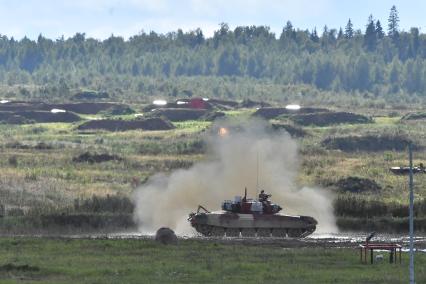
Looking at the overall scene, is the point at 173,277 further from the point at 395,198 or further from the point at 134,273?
the point at 395,198

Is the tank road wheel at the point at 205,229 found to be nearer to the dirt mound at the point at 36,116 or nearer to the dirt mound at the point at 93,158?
the dirt mound at the point at 93,158

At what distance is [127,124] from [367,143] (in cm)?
3778

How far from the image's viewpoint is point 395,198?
3211 inches

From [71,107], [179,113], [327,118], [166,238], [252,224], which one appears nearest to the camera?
[166,238]

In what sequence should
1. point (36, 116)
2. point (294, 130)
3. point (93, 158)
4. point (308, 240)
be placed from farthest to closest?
1. point (36, 116)
2. point (294, 130)
3. point (93, 158)
4. point (308, 240)

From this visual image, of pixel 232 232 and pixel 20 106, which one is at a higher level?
pixel 20 106

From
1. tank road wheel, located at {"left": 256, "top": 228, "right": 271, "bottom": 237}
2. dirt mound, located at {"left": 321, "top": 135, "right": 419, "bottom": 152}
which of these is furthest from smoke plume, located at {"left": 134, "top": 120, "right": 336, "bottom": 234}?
dirt mound, located at {"left": 321, "top": 135, "right": 419, "bottom": 152}

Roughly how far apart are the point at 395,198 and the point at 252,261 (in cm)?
3545

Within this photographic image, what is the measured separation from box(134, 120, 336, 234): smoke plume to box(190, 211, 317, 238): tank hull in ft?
11.6

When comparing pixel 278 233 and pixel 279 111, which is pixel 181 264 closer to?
pixel 278 233

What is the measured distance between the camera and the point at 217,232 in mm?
63031

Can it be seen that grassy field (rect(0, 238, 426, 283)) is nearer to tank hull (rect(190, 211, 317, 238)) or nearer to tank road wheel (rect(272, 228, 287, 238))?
tank hull (rect(190, 211, 317, 238))

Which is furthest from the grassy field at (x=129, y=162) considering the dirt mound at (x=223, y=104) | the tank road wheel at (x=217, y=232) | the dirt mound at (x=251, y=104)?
the dirt mound at (x=251, y=104)

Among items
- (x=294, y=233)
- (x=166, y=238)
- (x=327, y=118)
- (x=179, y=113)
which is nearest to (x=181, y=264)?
(x=166, y=238)
